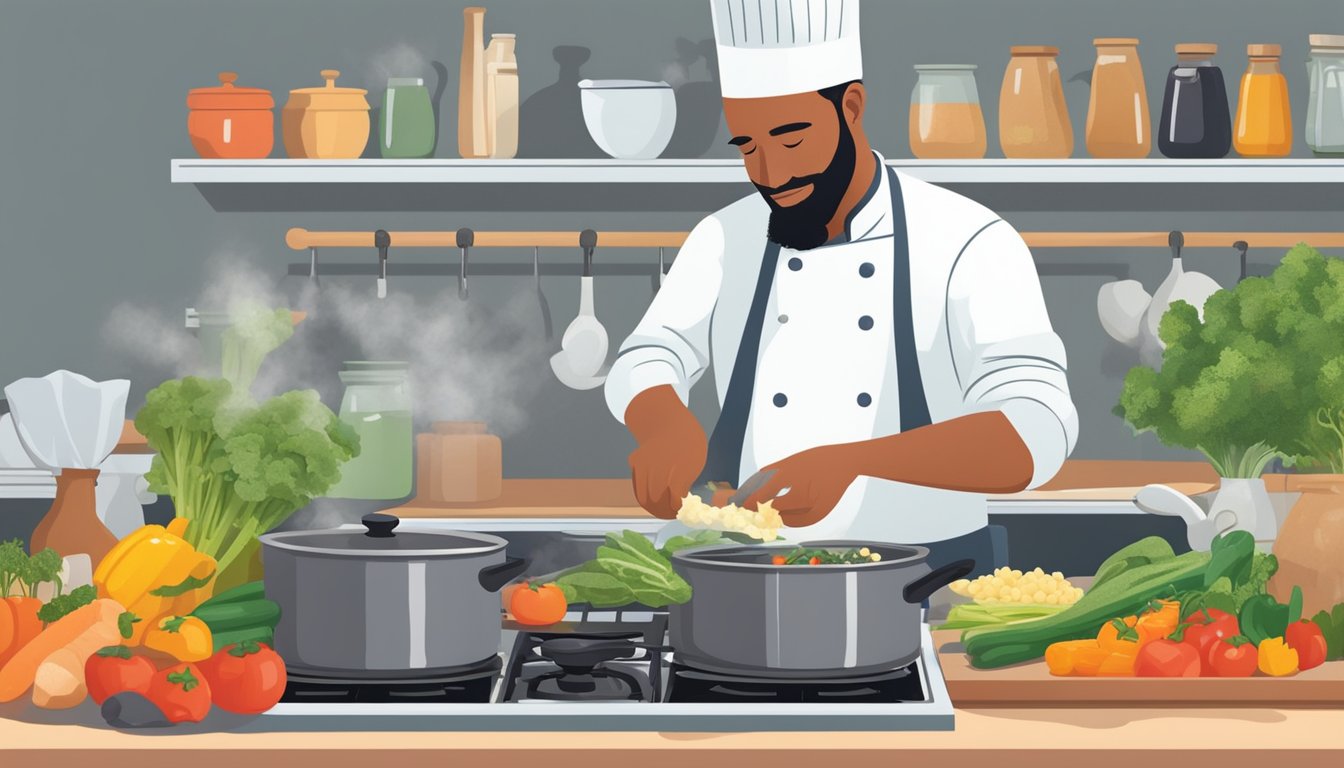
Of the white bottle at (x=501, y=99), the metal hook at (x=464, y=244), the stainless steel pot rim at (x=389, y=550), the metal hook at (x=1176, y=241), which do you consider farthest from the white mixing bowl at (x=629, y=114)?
the stainless steel pot rim at (x=389, y=550)

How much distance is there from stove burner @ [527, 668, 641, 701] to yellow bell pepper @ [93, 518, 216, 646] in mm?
406

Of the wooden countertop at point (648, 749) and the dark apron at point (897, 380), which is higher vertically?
the dark apron at point (897, 380)

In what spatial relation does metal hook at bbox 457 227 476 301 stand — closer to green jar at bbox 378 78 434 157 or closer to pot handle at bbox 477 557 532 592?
green jar at bbox 378 78 434 157

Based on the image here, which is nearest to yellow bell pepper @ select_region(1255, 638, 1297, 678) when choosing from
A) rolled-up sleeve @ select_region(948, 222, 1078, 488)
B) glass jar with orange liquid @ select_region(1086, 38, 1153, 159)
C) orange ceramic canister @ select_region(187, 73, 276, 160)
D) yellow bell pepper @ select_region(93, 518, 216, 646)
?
rolled-up sleeve @ select_region(948, 222, 1078, 488)

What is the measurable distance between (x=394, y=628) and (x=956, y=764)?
0.50 metres

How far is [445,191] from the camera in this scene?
147 inches

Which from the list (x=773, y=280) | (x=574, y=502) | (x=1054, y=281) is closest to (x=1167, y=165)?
(x=1054, y=281)

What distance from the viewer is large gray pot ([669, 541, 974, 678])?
1.51 metres

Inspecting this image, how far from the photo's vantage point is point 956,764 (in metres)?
1.41

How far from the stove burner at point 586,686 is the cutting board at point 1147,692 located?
0.99 feet

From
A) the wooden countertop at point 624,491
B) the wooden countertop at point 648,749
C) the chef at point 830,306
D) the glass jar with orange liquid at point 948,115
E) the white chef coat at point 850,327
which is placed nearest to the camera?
the wooden countertop at point 648,749

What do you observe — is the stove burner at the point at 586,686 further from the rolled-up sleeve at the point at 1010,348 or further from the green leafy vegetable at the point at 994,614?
the rolled-up sleeve at the point at 1010,348

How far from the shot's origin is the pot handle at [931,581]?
1520mm

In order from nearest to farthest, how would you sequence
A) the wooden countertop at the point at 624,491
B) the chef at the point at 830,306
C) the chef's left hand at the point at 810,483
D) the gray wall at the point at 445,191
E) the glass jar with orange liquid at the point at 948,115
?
the chef's left hand at the point at 810,483
the chef at the point at 830,306
the wooden countertop at the point at 624,491
the glass jar with orange liquid at the point at 948,115
the gray wall at the point at 445,191
